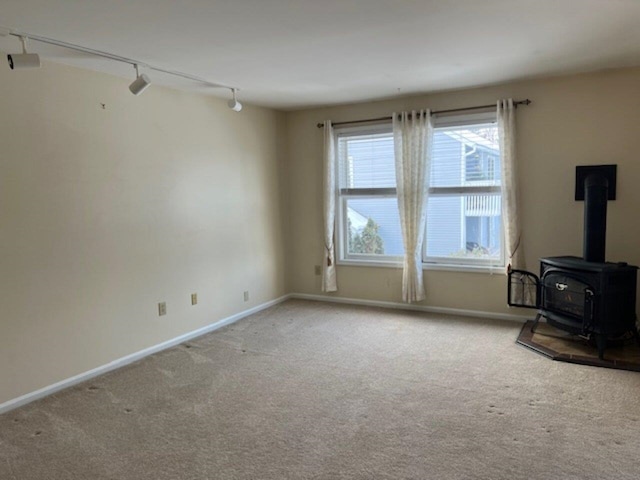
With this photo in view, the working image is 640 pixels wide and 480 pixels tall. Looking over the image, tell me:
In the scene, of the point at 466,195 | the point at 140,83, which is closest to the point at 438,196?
the point at 466,195

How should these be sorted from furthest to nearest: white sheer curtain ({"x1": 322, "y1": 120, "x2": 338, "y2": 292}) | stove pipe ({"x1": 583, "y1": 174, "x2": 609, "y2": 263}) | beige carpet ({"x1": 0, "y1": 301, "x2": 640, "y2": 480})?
white sheer curtain ({"x1": 322, "y1": 120, "x2": 338, "y2": 292}), stove pipe ({"x1": 583, "y1": 174, "x2": 609, "y2": 263}), beige carpet ({"x1": 0, "y1": 301, "x2": 640, "y2": 480})

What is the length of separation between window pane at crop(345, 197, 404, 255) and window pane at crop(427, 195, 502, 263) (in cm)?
41

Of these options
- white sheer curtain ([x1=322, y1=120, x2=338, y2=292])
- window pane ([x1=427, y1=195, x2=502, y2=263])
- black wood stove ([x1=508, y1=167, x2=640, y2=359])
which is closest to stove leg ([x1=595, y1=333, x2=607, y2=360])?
black wood stove ([x1=508, y1=167, x2=640, y2=359])

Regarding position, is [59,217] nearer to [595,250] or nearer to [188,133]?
[188,133]

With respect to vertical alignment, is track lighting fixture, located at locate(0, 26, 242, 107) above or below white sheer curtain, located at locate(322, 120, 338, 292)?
above

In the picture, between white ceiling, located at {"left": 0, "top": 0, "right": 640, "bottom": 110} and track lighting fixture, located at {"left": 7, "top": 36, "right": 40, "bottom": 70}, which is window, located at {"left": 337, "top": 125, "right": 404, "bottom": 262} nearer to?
white ceiling, located at {"left": 0, "top": 0, "right": 640, "bottom": 110}

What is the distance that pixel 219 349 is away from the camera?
388cm

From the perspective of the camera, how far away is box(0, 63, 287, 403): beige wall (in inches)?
115

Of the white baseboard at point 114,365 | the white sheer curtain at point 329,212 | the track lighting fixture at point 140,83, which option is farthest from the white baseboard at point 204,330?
the track lighting fixture at point 140,83

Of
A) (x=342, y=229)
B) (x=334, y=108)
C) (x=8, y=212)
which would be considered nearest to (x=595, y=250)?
(x=342, y=229)

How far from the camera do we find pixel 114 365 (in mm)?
3521

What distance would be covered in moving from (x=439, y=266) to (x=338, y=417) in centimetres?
261

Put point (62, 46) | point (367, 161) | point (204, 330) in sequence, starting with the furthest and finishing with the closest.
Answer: point (367, 161) → point (204, 330) → point (62, 46)

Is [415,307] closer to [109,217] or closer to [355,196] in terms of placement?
[355,196]
